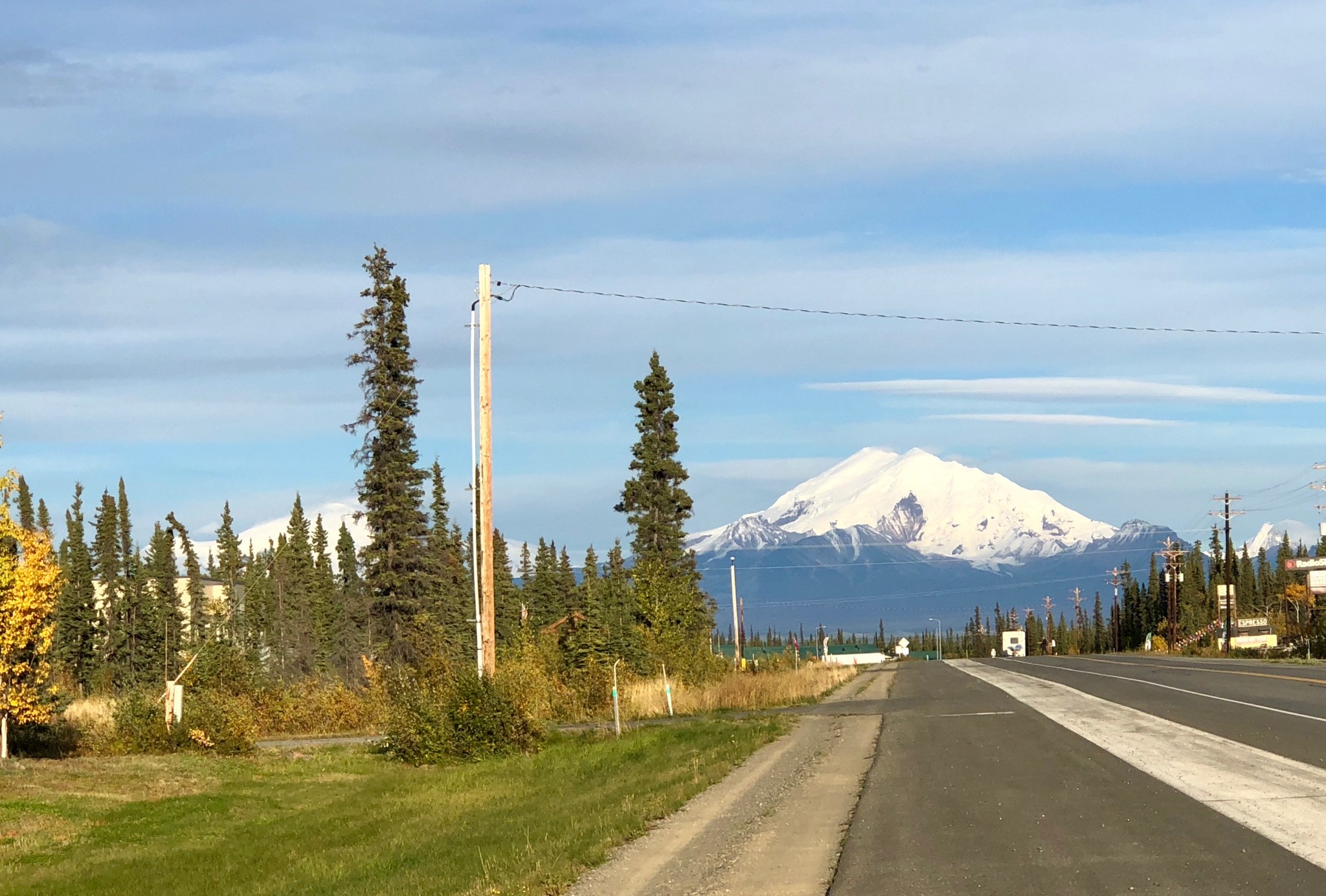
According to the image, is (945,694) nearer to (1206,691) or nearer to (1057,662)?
(1206,691)

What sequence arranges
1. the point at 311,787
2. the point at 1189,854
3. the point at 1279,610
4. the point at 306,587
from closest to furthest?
the point at 1189,854, the point at 311,787, the point at 306,587, the point at 1279,610

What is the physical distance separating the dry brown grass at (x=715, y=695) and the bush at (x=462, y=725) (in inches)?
382

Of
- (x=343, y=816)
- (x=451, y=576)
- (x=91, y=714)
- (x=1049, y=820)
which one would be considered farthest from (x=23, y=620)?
(x=451, y=576)

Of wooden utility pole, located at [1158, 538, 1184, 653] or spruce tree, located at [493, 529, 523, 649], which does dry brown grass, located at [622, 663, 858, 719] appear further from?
wooden utility pole, located at [1158, 538, 1184, 653]

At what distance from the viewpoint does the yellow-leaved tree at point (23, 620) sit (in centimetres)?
2795

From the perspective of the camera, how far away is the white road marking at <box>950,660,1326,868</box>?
1247 cm

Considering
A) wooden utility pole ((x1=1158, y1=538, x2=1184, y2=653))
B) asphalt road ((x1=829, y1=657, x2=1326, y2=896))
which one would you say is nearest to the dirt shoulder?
asphalt road ((x1=829, y1=657, x2=1326, y2=896))

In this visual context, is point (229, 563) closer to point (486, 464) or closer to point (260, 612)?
point (260, 612)

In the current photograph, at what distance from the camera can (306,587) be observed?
133750 mm

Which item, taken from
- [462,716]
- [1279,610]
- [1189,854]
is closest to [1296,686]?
[462,716]

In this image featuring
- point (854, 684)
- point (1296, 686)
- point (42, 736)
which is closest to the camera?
point (42, 736)

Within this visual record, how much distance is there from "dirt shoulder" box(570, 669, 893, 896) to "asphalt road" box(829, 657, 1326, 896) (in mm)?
357

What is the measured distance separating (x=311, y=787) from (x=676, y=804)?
10411 mm

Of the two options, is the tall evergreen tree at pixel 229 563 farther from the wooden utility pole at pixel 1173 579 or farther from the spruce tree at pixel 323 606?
the wooden utility pole at pixel 1173 579
